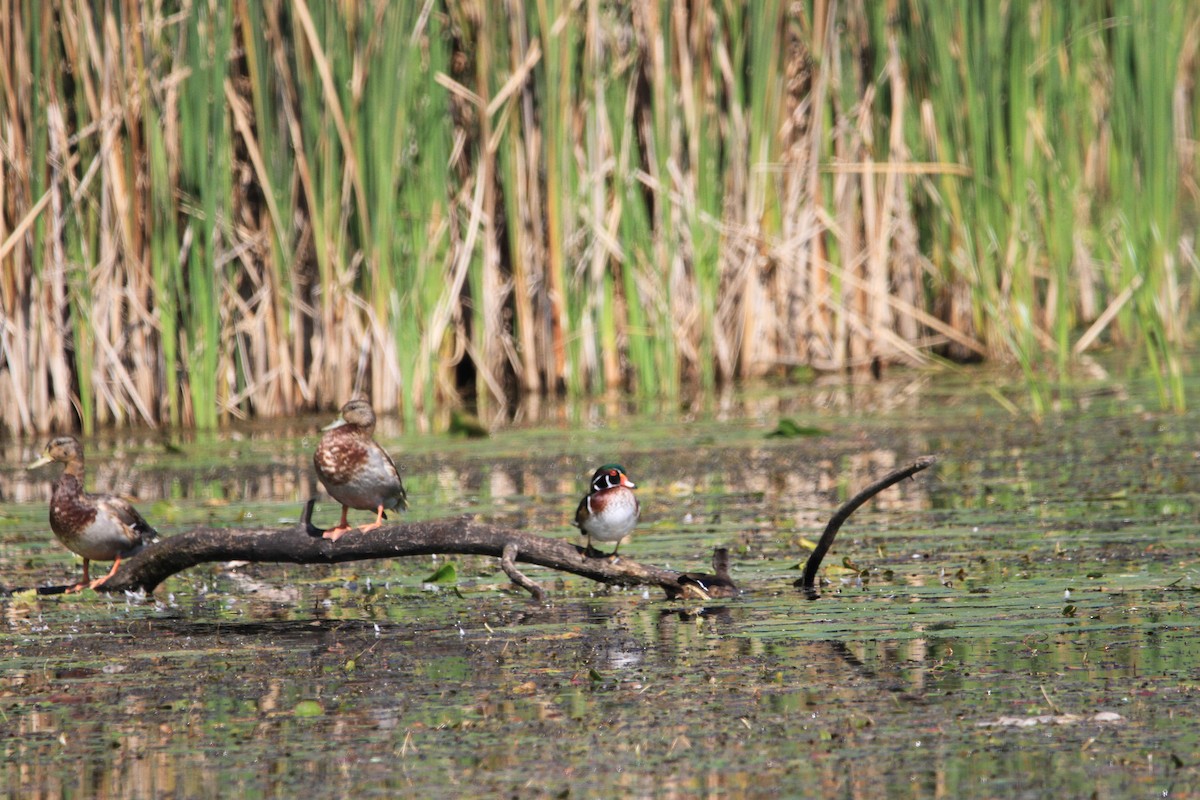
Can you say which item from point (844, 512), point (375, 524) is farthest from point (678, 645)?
point (375, 524)

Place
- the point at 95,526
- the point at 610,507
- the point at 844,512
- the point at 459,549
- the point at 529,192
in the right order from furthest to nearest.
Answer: the point at 529,192
the point at 95,526
the point at 610,507
the point at 459,549
the point at 844,512

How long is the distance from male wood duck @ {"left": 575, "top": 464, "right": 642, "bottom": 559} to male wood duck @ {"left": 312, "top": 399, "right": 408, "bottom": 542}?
26.4 inches

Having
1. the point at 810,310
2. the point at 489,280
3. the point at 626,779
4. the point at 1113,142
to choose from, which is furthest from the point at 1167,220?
the point at 626,779

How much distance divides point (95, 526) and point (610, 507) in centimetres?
187

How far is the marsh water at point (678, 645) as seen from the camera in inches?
144

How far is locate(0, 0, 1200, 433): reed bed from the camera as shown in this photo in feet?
32.3

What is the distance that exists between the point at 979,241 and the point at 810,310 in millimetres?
1318

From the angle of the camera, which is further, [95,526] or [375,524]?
[95,526]

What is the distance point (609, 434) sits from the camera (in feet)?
31.3

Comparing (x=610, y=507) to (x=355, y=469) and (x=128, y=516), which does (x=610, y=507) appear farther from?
(x=128, y=516)

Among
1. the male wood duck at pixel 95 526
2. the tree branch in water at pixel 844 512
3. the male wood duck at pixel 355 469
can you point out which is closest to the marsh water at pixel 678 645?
the tree branch in water at pixel 844 512

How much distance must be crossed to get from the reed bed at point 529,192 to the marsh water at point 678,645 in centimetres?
Answer: 145

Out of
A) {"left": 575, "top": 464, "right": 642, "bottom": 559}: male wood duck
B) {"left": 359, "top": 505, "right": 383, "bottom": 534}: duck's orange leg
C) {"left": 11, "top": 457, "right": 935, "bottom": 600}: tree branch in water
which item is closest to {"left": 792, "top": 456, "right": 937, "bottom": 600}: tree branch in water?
{"left": 11, "top": 457, "right": 935, "bottom": 600}: tree branch in water

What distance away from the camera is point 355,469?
19.1ft
